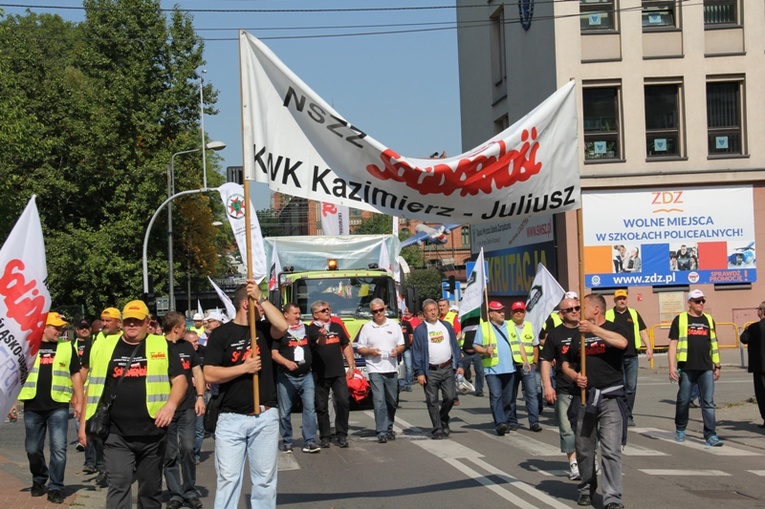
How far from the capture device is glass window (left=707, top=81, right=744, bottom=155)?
31.4 meters

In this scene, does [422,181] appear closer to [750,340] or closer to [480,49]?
[750,340]

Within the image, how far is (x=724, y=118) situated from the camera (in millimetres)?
31531

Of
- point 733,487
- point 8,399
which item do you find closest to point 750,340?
point 733,487

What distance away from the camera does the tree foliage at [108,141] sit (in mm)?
43031

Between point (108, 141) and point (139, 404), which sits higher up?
point (108, 141)

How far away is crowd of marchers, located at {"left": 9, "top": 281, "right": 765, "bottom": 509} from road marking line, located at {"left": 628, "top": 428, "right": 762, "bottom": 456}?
0.69ft

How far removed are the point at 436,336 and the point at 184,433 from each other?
4901 mm

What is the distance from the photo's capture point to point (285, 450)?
12.7 m

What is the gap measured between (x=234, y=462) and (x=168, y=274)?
4034 cm

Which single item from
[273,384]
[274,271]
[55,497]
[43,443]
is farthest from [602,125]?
[273,384]

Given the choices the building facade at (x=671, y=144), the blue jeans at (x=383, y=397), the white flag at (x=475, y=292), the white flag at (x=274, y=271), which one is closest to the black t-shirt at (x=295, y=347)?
the blue jeans at (x=383, y=397)

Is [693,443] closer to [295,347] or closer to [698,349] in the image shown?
[698,349]

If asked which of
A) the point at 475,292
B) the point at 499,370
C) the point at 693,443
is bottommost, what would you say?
the point at 693,443

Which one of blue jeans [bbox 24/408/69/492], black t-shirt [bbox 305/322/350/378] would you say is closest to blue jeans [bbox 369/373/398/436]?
black t-shirt [bbox 305/322/350/378]
